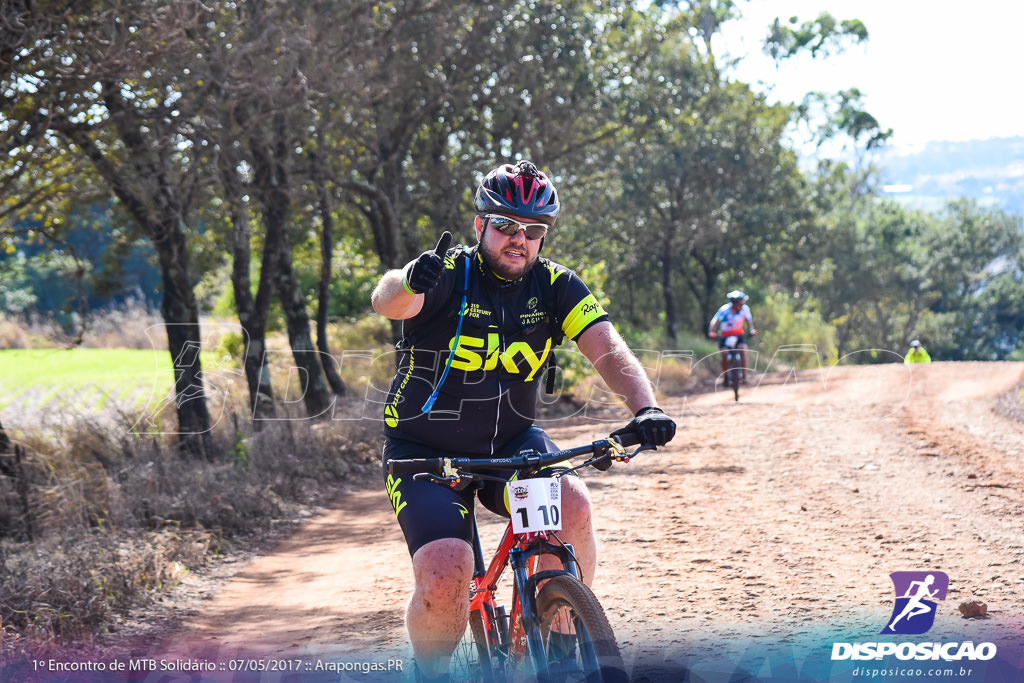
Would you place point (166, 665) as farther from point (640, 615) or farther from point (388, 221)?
point (388, 221)

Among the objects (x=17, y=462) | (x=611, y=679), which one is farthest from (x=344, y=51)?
(x=611, y=679)

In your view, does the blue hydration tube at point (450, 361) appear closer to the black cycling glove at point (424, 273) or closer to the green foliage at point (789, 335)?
the black cycling glove at point (424, 273)

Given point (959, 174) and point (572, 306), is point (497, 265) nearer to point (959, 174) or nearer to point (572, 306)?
point (572, 306)

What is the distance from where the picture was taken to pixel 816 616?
5.62 m

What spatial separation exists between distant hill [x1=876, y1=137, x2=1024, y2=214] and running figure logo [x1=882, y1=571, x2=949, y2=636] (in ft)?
29.4

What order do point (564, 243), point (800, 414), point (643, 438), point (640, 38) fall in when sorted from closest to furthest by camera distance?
point (643, 438)
point (800, 414)
point (640, 38)
point (564, 243)

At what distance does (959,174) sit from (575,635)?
135m

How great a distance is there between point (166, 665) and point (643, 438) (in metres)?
3.68

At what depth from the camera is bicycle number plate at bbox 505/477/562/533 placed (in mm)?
3656

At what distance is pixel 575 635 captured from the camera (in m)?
3.42

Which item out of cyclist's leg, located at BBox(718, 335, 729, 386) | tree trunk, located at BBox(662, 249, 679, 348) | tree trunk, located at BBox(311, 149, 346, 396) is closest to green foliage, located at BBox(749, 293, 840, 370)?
tree trunk, located at BBox(662, 249, 679, 348)

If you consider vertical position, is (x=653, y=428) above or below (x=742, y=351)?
above

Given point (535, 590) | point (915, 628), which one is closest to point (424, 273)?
point (535, 590)

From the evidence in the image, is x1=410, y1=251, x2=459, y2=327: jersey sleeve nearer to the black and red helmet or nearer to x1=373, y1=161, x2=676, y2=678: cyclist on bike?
x1=373, y1=161, x2=676, y2=678: cyclist on bike
